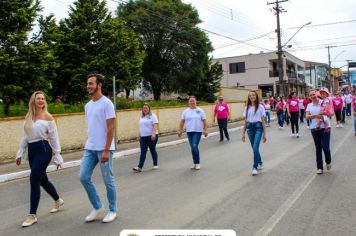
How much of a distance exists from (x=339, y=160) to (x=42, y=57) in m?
10.6

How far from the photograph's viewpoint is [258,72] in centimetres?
6219

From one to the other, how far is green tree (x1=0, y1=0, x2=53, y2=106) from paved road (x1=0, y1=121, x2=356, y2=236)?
5647 mm

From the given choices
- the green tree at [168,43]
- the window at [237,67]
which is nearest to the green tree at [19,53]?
the green tree at [168,43]

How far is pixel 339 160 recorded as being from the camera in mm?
10688

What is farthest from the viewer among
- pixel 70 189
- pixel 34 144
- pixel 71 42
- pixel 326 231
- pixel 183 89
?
pixel 183 89

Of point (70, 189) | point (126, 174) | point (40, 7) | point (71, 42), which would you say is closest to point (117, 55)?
point (71, 42)

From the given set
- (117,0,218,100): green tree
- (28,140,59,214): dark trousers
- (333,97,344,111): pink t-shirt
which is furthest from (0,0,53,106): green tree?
(117,0,218,100): green tree

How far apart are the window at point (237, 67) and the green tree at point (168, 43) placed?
2408 cm

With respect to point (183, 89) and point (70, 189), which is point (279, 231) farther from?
point (183, 89)

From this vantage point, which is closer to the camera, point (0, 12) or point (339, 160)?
point (339, 160)

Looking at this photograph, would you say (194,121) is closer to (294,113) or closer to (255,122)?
(255,122)

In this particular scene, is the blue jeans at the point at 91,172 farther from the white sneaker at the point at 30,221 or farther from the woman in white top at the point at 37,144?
the white sneaker at the point at 30,221

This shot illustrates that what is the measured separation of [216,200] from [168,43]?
33987mm

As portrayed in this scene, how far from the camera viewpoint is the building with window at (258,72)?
61.4m
